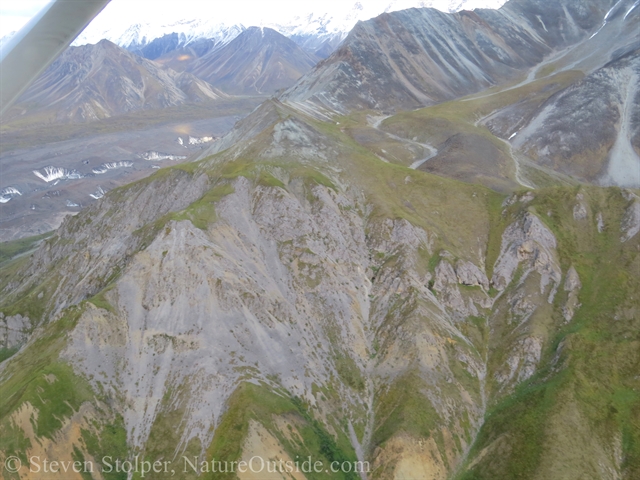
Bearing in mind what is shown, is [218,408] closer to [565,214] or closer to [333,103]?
[565,214]

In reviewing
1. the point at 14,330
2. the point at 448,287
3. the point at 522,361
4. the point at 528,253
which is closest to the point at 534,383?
the point at 522,361

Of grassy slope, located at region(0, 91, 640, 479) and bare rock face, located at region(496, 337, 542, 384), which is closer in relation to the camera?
grassy slope, located at region(0, 91, 640, 479)

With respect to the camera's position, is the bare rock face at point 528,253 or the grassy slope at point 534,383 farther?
the bare rock face at point 528,253

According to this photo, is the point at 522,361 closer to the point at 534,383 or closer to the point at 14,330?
the point at 534,383

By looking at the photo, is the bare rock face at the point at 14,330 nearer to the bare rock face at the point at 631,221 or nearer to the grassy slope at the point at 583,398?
the grassy slope at the point at 583,398

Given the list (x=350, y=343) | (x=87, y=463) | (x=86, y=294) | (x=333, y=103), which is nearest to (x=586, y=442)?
(x=350, y=343)

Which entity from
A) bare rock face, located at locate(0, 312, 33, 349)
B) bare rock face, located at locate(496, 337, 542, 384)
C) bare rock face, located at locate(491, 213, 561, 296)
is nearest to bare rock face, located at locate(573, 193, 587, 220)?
bare rock face, located at locate(491, 213, 561, 296)

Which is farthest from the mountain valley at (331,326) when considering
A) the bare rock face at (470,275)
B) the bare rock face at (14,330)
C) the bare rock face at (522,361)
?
the bare rock face at (470,275)

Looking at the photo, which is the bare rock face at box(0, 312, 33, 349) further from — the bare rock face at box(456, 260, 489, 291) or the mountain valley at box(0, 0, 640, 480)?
the bare rock face at box(456, 260, 489, 291)
